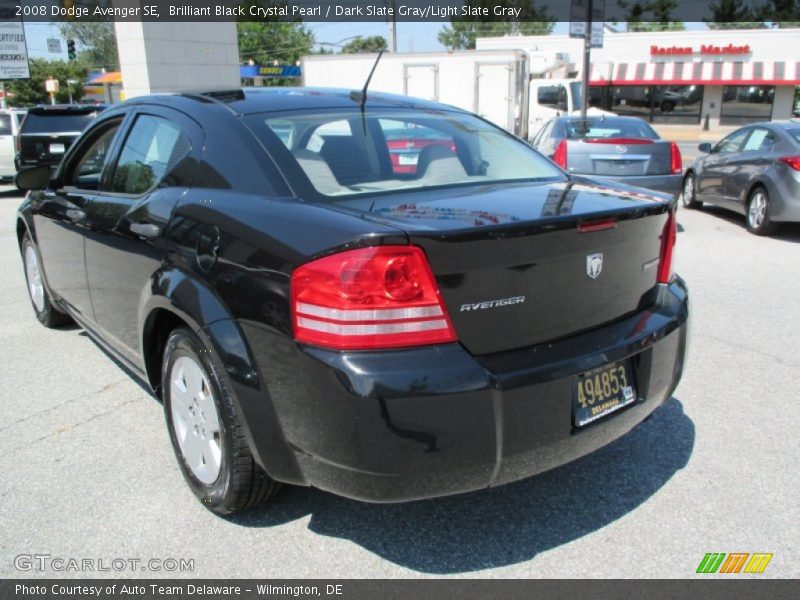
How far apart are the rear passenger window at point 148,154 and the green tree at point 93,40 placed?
74939 millimetres

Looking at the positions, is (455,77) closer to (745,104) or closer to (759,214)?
(759,214)

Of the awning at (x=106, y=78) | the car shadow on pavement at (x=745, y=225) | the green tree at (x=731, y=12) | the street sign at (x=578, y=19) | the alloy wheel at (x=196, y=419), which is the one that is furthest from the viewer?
the awning at (x=106, y=78)

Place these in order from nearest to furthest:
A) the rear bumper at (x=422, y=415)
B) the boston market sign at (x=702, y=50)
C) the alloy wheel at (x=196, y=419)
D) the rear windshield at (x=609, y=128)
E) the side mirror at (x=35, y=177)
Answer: the rear bumper at (x=422, y=415) < the alloy wheel at (x=196, y=419) < the side mirror at (x=35, y=177) < the rear windshield at (x=609, y=128) < the boston market sign at (x=702, y=50)

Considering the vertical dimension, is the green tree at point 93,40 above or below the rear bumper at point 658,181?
above

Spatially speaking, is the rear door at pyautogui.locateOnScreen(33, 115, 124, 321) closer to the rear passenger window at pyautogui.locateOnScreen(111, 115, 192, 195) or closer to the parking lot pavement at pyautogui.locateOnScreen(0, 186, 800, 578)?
the rear passenger window at pyautogui.locateOnScreen(111, 115, 192, 195)

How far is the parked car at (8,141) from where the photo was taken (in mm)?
15062

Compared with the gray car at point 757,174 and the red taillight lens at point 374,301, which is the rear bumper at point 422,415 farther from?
the gray car at point 757,174

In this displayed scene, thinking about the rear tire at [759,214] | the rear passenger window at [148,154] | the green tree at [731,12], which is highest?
the green tree at [731,12]

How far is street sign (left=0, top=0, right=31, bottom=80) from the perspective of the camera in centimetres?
2425

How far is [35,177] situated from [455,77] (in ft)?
48.6

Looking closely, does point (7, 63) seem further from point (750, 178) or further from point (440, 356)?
point (440, 356)

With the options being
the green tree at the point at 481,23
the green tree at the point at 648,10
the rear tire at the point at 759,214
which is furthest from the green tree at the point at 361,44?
the rear tire at the point at 759,214

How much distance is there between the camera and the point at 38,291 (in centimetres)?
556
